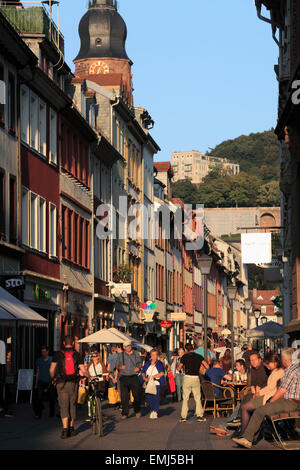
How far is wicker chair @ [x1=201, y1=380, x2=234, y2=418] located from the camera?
Result: 976 inches

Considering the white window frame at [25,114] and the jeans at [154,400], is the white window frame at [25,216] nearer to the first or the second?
the white window frame at [25,114]

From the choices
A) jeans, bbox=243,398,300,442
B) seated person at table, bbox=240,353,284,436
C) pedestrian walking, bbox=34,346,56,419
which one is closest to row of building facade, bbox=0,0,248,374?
pedestrian walking, bbox=34,346,56,419

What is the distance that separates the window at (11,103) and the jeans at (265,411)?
16.8 metres

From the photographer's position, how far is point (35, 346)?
33750 millimetres

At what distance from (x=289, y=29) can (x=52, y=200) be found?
444 inches

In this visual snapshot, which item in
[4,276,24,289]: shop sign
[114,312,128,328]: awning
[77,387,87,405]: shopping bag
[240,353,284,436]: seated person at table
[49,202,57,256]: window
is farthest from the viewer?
[114,312,128,328]: awning

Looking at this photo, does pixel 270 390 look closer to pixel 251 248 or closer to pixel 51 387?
pixel 51 387

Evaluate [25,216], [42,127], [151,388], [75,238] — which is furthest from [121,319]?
[151,388]

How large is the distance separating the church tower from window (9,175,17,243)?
4314 centimetres

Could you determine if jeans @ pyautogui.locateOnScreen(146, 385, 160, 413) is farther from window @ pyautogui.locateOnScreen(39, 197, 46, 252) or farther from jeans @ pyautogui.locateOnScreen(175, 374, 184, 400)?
window @ pyautogui.locateOnScreen(39, 197, 46, 252)

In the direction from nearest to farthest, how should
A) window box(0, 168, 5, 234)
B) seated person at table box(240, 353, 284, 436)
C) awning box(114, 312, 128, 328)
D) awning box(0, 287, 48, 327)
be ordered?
1. seated person at table box(240, 353, 284, 436)
2. awning box(0, 287, 48, 327)
3. window box(0, 168, 5, 234)
4. awning box(114, 312, 128, 328)

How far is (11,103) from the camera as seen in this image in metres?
31.2

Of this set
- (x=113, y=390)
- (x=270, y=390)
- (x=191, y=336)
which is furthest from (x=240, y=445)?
(x=191, y=336)

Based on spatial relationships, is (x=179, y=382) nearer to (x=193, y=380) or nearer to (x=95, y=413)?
(x=193, y=380)
